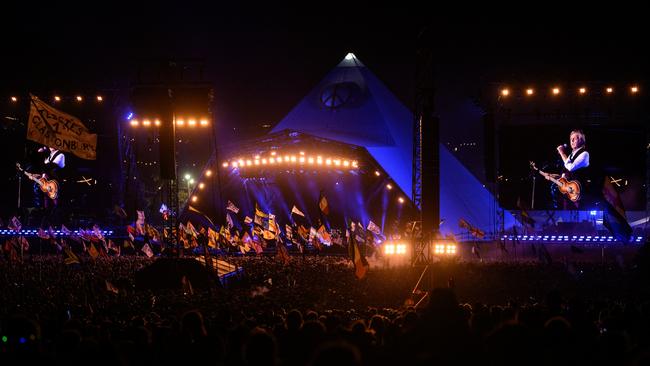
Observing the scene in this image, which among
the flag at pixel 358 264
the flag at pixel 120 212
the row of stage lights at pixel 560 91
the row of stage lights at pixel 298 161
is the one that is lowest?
the flag at pixel 358 264

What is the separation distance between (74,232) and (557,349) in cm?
3172

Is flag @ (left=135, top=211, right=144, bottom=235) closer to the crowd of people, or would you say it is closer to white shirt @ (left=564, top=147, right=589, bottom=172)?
the crowd of people

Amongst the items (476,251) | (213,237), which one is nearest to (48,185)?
(213,237)

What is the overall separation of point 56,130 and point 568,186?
77.9 ft

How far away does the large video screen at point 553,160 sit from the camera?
→ 27.8 meters

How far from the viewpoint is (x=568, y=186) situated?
27656 millimetres

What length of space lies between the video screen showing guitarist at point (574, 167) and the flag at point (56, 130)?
72.9 ft

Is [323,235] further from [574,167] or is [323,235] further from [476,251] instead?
[574,167]

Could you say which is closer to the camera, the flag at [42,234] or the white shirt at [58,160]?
the flag at [42,234]

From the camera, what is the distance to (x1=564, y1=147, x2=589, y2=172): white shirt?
27656 mm

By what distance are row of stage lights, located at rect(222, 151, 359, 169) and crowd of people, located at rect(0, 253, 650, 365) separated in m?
13.0

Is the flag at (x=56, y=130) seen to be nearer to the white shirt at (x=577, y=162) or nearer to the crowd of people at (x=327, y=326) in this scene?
the crowd of people at (x=327, y=326)

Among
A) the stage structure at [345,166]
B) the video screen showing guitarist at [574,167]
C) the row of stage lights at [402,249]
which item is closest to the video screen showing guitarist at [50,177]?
the stage structure at [345,166]

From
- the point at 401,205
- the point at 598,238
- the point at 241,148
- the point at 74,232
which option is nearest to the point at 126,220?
the point at 74,232
